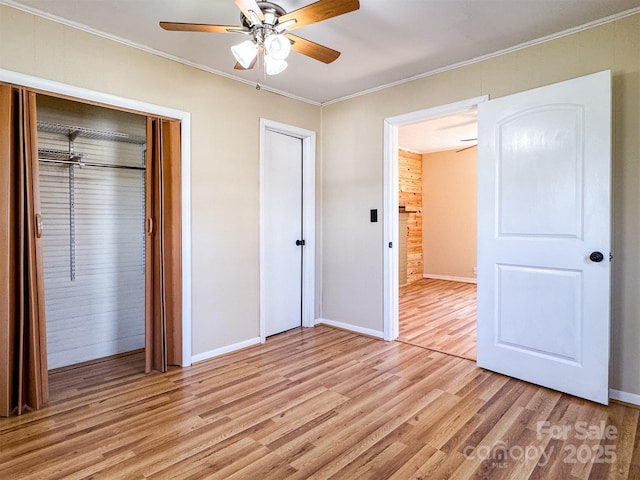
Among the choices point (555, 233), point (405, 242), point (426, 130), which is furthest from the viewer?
point (405, 242)

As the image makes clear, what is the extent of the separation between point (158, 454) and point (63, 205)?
2225 mm

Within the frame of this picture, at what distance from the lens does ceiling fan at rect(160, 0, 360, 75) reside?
176 centimetres

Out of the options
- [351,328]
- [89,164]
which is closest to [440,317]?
[351,328]

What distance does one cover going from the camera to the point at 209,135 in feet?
10.5

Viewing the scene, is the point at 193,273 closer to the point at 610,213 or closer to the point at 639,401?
the point at 610,213

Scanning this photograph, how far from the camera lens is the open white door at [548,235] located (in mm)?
2365

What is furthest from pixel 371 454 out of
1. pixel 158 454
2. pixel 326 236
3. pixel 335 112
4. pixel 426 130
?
pixel 426 130

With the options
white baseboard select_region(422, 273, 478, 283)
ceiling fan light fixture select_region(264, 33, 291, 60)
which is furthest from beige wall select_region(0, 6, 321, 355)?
white baseboard select_region(422, 273, 478, 283)

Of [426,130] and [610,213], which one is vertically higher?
[426,130]

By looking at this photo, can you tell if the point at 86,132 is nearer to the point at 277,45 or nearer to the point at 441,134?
the point at 277,45

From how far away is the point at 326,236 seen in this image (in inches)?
167

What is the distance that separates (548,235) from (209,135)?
2.78 m

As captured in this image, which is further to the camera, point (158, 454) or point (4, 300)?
point (4, 300)

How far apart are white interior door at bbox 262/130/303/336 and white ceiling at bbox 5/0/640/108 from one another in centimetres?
91
